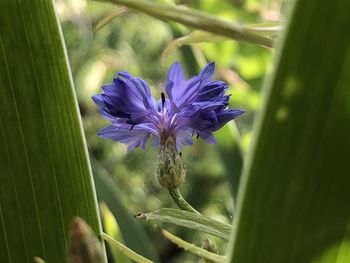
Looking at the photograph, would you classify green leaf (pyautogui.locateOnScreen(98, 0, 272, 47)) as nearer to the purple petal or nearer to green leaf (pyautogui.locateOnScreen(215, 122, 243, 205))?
the purple petal

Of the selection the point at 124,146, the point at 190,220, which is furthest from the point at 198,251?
the point at 124,146

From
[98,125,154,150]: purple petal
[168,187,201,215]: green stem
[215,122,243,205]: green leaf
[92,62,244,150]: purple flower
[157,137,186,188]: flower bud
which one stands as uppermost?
[92,62,244,150]: purple flower

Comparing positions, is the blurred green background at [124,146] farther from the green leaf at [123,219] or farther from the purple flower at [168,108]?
the purple flower at [168,108]

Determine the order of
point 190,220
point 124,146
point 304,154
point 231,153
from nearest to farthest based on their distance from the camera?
point 304,154 → point 190,220 → point 231,153 → point 124,146

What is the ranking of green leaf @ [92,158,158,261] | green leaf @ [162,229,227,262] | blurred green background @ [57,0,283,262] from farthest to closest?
blurred green background @ [57,0,283,262] < green leaf @ [92,158,158,261] < green leaf @ [162,229,227,262]

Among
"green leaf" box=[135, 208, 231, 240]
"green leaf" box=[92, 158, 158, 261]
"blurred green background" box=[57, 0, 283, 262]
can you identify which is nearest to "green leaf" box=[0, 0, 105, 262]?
"green leaf" box=[135, 208, 231, 240]

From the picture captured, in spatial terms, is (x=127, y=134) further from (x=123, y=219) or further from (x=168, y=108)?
(x=123, y=219)

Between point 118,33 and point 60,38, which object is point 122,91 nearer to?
point 60,38
